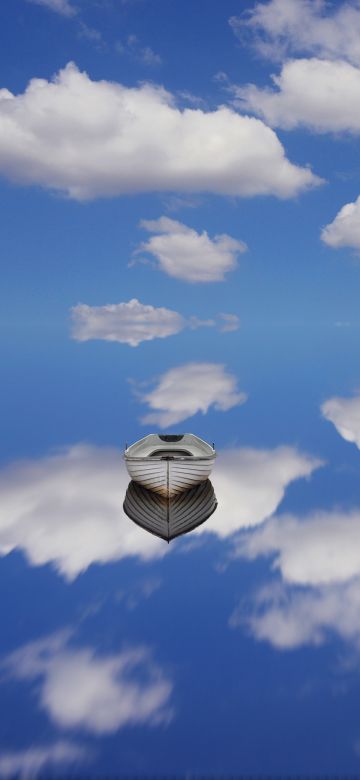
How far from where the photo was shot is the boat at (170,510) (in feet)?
72.4

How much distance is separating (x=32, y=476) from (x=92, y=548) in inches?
464

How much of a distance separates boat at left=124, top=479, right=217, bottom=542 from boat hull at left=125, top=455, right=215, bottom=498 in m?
0.62

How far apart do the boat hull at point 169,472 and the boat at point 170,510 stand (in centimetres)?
62

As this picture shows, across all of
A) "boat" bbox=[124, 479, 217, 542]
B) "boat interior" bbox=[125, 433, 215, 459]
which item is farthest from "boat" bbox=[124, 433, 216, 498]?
"boat interior" bbox=[125, 433, 215, 459]

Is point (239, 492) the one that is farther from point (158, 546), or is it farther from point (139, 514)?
point (158, 546)

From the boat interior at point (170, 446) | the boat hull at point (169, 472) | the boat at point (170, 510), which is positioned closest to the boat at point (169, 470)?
the boat hull at point (169, 472)

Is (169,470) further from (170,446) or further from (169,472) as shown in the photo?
(170,446)

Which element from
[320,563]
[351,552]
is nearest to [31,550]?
[320,563]

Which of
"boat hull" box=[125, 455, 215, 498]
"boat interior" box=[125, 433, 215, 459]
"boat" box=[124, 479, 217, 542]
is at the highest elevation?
"boat interior" box=[125, 433, 215, 459]

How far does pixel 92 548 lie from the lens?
21422 millimetres

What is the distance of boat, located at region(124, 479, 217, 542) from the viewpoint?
72.4ft

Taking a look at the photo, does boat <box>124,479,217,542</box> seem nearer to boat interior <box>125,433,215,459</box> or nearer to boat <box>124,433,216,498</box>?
boat <box>124,433,216,498</box>

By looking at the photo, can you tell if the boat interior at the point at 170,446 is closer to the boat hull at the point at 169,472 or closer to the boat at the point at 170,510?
the boat at the point at 170,510

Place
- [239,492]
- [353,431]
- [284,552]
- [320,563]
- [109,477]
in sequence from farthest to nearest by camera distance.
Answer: [353,431] < [109,477] < [239,492] < [284,552] < [320,563]
